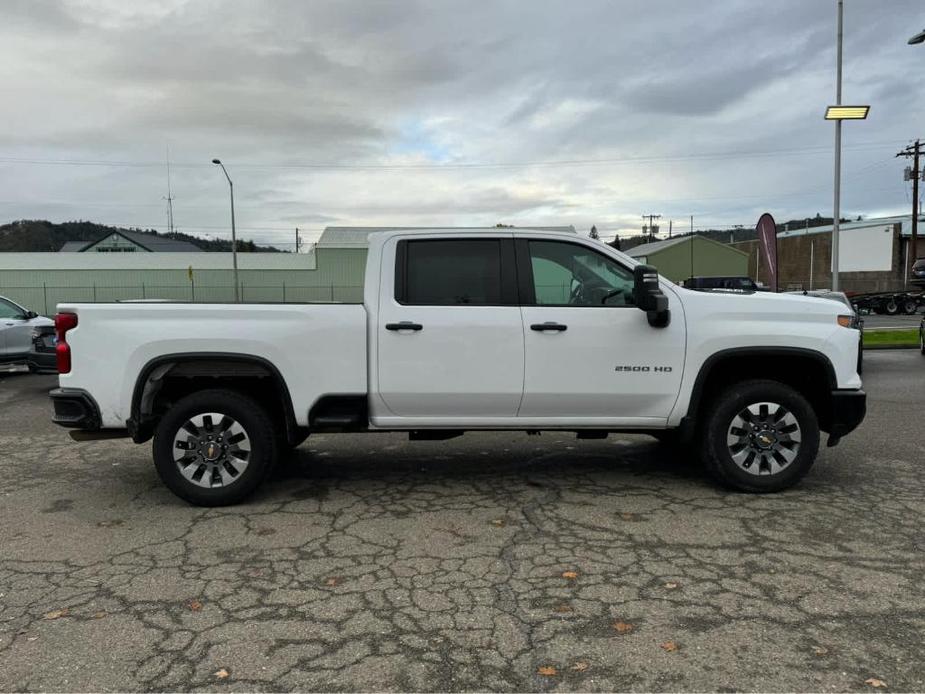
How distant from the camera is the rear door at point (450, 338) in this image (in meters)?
5.00

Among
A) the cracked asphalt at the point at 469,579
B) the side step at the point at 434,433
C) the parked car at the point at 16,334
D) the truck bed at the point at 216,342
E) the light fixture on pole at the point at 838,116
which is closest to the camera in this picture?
the cracked asphalt at the point at 469,579

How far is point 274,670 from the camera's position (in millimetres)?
2971

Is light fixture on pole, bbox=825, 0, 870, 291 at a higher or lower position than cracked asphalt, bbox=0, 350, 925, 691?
higher

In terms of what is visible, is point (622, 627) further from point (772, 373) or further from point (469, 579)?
point (772, 373)

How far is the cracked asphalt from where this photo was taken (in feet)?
9.80

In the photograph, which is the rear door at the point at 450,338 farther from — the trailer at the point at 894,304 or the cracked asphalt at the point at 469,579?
the trailer at the point at 894,304

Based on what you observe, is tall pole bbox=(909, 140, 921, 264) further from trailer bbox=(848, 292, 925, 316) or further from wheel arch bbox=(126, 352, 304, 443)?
wheel arch bbox=(126, 352, 304, 443)

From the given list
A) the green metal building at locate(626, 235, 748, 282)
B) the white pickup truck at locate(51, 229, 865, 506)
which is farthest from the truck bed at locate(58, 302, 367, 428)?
the green metal building at locate(626, 235, 748, 282)

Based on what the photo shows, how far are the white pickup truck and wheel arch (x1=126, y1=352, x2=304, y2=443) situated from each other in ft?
0.05

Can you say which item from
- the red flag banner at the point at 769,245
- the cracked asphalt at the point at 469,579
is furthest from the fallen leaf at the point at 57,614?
the red flag banner at the point at 769,245

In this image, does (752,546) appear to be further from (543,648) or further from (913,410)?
(913,410)

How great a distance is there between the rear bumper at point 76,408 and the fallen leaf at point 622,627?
377 centimetres

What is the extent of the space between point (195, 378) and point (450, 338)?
6.27 feet

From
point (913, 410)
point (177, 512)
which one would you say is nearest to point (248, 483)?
point (177, 512)
